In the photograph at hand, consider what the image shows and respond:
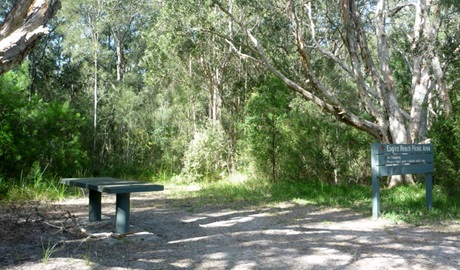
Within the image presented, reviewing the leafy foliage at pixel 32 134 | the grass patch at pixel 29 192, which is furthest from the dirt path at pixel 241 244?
the leafy foliage at pixel 32 134

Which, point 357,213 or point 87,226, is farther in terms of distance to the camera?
point 357,213

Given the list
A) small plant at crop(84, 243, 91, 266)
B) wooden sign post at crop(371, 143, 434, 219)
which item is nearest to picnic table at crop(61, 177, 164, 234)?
small plant at crop(84, 243, 91, 266)

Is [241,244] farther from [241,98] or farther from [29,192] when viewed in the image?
[241,98]

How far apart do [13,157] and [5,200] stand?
3.03 m

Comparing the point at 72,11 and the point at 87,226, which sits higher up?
the point at 72,11

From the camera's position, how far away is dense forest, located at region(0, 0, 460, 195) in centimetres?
1193

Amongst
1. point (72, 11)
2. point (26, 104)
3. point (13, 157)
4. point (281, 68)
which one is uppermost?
point (72, 11)

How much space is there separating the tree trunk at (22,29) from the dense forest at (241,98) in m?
3.04

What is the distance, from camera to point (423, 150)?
8.13 m

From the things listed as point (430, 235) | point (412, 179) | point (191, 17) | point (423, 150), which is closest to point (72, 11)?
point (191, 17)

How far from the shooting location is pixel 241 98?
722 inches

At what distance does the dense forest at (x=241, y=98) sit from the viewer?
11.9 metres

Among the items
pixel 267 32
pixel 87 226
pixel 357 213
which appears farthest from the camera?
pixel 267 32

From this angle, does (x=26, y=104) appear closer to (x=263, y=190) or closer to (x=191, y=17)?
(x=191, y=17)
